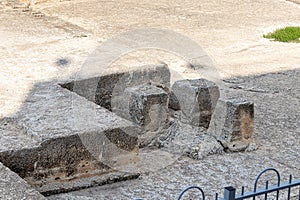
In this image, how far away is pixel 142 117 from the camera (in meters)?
6.02

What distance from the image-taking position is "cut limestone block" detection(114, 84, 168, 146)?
19.7 feet

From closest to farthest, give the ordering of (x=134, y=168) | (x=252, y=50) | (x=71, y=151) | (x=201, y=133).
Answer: (x=71, y=151) → (x=134, y=168) → (x=201, y=133) → (x=252, y=50)

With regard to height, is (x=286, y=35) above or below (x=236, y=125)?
below

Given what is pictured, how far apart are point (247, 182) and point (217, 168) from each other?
0.34 metres

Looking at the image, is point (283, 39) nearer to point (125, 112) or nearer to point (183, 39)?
point (183, 39)

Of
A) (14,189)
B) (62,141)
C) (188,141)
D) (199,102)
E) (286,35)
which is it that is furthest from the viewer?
(286,35)

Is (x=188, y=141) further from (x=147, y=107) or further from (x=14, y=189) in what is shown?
(x=14, y=189)

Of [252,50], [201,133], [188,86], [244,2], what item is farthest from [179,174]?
[244,2]

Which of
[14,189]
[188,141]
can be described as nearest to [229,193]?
[14,189]

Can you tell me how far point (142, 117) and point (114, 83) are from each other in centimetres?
60

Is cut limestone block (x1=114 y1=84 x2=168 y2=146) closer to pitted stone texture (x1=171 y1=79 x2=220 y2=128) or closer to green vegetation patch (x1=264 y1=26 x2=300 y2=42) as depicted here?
pitted stone texture (x1=171 y1=79 x2=220 y2=128)

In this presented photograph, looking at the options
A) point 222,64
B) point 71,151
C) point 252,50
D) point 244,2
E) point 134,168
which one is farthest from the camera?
point 244,2

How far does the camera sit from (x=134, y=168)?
214 inches

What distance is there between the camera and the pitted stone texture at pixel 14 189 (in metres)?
4.05
